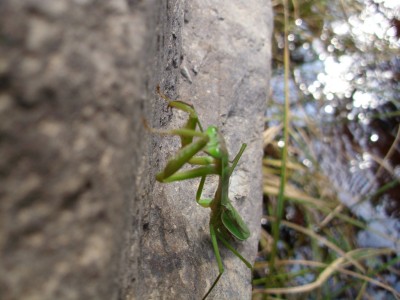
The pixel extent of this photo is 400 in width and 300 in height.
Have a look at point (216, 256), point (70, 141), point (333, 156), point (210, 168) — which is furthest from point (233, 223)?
point (333, 156)

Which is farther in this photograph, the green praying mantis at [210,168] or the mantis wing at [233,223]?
the mantis wing at [233,223]

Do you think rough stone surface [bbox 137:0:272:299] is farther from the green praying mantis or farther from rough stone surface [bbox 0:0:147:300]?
rough stone surface [bbox 0:0:147:300]

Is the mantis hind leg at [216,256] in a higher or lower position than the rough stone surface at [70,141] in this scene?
lower

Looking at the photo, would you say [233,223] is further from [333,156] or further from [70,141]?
[333,156]

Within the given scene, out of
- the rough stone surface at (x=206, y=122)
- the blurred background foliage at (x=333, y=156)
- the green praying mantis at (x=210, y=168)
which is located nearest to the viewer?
the green praying mantis at (x=210, y=168)

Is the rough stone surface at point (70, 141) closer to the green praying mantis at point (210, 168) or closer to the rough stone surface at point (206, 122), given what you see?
the green praying mantis at point (210, 168)

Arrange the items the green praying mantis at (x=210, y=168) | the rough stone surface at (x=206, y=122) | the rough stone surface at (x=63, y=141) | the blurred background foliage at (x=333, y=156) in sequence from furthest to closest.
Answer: the blurred background foliage at (x=333, y=156), the rough stone surface at (x=206, y=122), the green praying mantis at (x=210, y=168), the rough stone surface at (x=63, y=141)

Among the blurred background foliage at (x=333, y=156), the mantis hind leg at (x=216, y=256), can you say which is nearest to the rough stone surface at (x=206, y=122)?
the mantis hind leg at (x=216, y=256)

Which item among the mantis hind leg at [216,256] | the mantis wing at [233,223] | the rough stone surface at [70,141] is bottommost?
the mantis hind leg at [216,256]
